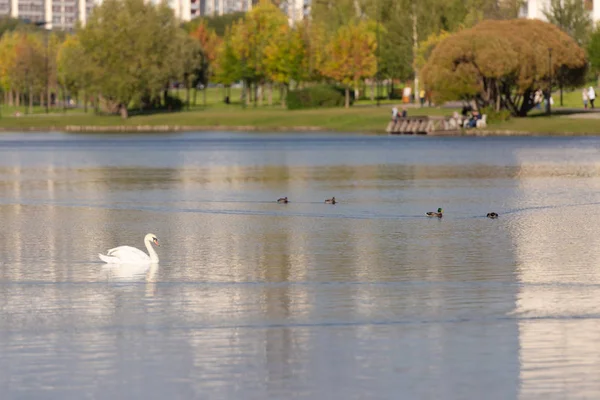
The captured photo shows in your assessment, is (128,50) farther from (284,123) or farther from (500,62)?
(500,62)

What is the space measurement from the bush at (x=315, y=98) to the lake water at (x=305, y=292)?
86729 millimetres

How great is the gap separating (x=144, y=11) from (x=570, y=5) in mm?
46139

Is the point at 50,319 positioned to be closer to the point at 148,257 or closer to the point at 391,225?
the point at 148,257

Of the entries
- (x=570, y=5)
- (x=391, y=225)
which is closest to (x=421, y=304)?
(x=391, y=225)

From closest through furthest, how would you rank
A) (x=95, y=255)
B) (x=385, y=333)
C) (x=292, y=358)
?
(x=292, y=358), (x=385, y=333), (x=95, y=255)

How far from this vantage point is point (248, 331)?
1822cm

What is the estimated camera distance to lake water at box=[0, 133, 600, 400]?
50.2 feet

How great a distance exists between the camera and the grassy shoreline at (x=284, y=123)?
96.7 metres

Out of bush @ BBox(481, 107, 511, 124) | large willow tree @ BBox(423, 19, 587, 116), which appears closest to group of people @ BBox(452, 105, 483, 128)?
bush @ BBox(481, 107, 511, 124)

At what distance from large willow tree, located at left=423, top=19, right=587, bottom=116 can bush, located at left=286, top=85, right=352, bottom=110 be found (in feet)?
104

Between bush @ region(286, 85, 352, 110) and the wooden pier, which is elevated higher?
bush @ region(286, 85, 352, 110)

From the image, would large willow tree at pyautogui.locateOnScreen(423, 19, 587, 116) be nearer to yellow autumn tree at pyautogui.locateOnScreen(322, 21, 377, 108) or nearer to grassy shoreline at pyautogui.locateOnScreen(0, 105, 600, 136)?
grassy shoreline at pyautogui.locateOnScreen(0, 105, 600, 136)

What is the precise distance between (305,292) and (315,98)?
11603 centimetres

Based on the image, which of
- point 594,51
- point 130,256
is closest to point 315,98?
point 594,51
